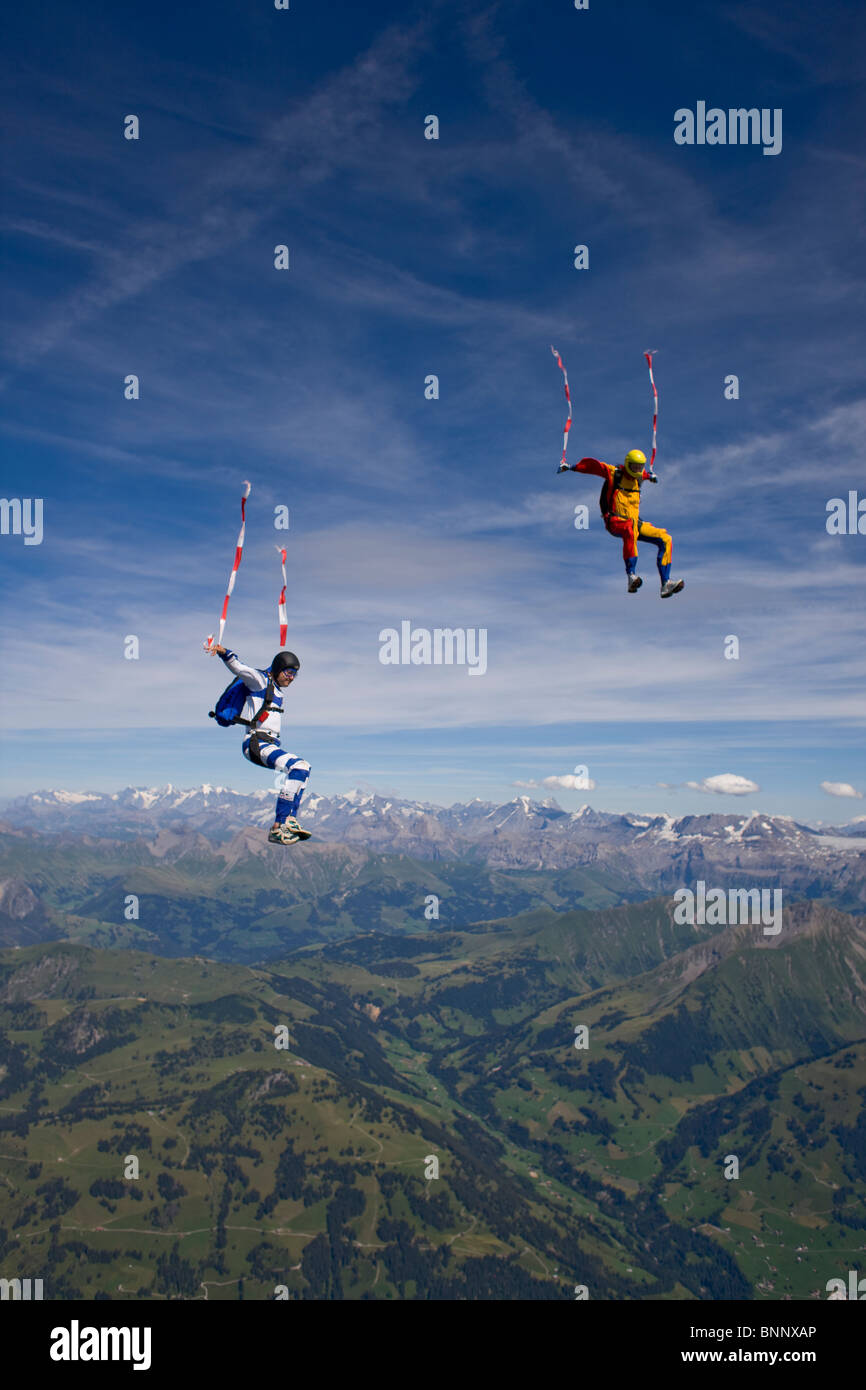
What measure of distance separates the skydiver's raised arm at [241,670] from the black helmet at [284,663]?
0.42m

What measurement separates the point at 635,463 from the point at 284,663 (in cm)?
1056

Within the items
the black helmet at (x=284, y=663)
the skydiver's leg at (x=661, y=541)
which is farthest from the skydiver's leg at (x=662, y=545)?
the black helmet at (x=284, y=663)

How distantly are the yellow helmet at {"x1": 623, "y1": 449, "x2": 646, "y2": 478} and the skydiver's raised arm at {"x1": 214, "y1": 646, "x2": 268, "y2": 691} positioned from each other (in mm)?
11122

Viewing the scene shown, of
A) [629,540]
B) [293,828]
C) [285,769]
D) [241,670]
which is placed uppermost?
[629,540]

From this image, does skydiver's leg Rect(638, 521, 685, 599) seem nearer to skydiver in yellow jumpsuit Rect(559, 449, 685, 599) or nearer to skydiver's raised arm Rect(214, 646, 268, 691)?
skydiver in yellow jumpsuit Rect(559, 449, 685, 599)

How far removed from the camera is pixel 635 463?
64.3 ft

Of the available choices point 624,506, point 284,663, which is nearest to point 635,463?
point 624,506

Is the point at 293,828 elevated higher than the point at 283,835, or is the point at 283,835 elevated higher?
the point at 293,828

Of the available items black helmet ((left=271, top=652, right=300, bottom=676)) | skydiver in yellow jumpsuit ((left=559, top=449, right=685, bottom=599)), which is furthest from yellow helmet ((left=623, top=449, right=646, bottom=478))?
black helmet ((left=271, top=652, right=300, bottom=676))

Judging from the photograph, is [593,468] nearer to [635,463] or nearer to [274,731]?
[635,463]
